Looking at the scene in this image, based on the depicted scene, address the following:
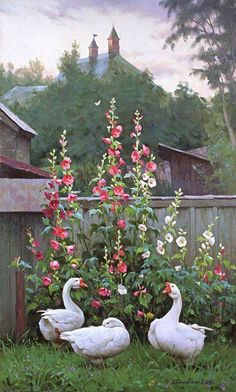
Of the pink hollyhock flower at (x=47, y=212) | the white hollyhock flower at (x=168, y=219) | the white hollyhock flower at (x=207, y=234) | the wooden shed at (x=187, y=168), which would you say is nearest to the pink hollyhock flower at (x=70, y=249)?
the pink hollyhock flower at (x=47, y=212)

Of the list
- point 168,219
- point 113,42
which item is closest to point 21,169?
point 168,219

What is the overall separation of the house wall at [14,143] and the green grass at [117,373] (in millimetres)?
936

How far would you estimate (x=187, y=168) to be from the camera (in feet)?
10.7

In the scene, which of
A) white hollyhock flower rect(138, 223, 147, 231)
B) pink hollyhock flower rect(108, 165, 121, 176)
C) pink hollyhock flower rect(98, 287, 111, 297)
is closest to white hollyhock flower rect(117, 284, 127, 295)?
pink hollyhock flower rect(98, 287, 111, 297)

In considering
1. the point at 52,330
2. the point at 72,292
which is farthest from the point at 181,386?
the point at 72,292

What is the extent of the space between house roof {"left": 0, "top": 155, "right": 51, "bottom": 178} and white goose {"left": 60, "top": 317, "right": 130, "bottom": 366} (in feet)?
2.92

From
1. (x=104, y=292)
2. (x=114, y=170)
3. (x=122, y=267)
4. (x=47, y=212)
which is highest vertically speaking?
(x=114, y=170)

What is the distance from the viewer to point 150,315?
9.30 feet

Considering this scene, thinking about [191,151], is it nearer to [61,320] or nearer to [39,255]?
[39,255]

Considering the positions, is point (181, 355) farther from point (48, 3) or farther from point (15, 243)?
point (48, 3)

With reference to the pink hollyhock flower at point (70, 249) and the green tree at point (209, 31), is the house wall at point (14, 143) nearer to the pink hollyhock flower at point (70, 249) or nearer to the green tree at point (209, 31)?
the pink hollyhock flower at point (70, 249)

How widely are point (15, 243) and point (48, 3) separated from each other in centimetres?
115

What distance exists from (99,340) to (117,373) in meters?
0.14

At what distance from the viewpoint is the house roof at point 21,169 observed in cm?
294
